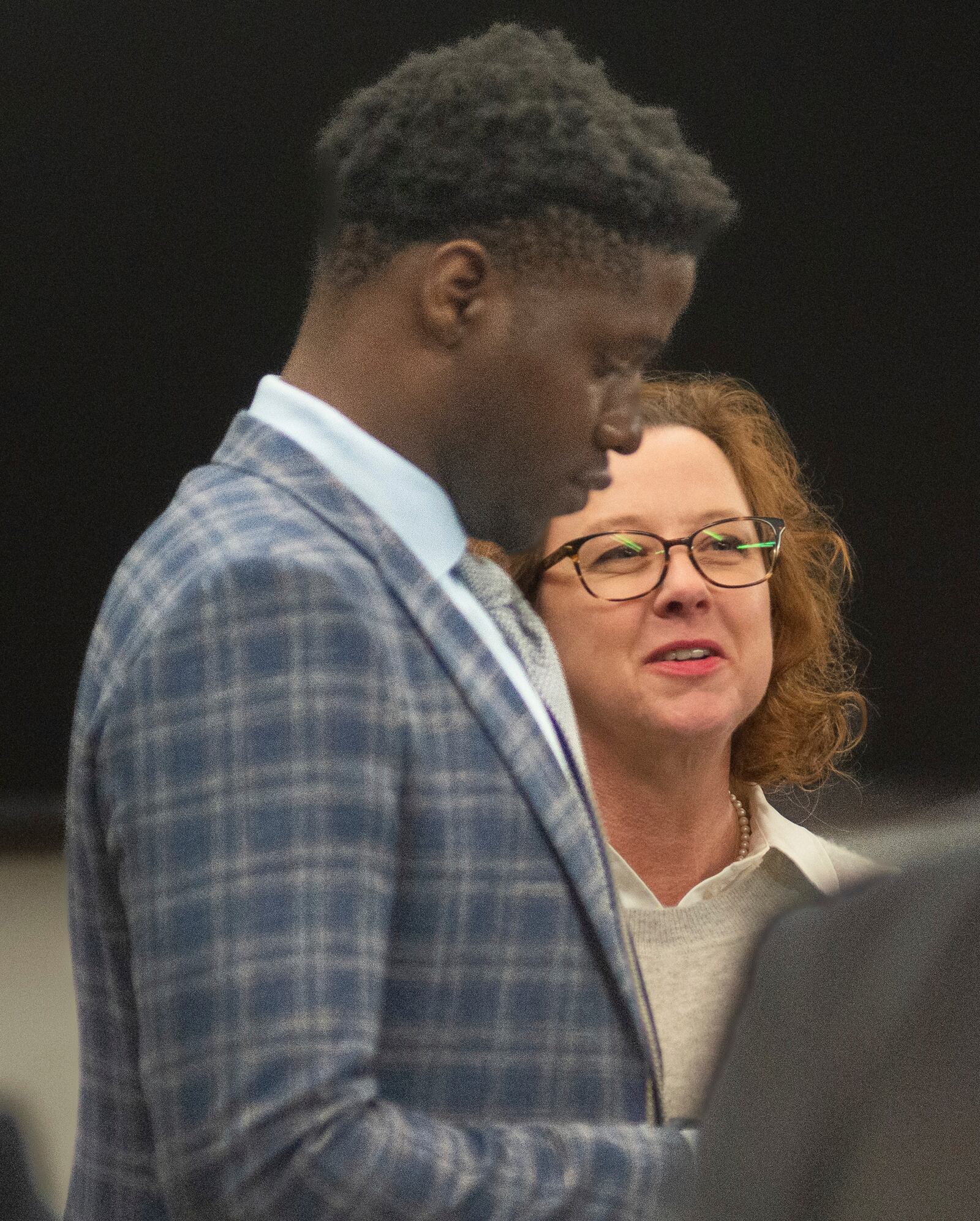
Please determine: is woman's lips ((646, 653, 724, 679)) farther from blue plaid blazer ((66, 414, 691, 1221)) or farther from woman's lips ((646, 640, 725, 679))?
blue plaid blazer ((66, 414, 691, 1221))

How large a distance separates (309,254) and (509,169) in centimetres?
71

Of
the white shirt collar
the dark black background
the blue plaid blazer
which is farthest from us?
the dark black background

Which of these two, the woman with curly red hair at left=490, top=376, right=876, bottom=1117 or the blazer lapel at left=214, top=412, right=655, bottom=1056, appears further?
the woman with curly red hair at left=490, top=376, right=876, bottom=1117

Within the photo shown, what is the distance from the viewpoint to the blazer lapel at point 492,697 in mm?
509

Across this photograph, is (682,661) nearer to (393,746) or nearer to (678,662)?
(678,662)

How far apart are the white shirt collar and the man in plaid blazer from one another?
37 centimetres

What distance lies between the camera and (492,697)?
1.68ft

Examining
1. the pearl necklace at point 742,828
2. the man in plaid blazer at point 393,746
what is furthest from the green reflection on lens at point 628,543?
the man in plaid blazer at point 393,746

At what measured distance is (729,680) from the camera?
954 mm

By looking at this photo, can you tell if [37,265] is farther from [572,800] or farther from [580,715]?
[572,800]

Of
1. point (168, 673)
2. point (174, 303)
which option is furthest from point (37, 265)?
point (168, 673)

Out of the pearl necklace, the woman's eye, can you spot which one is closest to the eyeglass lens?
the woman's eye

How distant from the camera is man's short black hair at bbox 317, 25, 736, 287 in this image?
0.54 m

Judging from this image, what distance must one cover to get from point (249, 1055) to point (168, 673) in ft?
0.37
